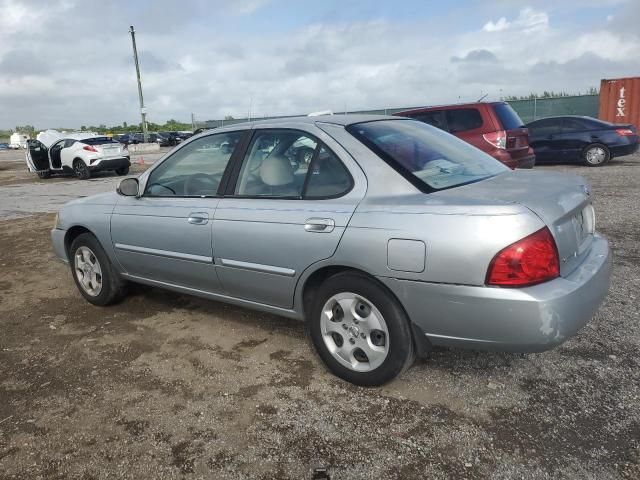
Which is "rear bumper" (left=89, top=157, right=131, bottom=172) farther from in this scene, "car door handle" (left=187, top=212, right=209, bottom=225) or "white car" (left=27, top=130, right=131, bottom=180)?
"car door handle" (left=187, top=212, right=209, bottom=225)

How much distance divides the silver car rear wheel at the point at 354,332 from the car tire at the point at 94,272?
2.26 m

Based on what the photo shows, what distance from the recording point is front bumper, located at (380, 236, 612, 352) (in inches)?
94.1

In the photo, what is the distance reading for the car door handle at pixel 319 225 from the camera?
286 cm

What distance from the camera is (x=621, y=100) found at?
67.3 ft

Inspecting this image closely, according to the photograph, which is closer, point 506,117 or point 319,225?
point 319,225

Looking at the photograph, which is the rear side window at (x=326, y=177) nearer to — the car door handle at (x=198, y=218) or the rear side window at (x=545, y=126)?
the car door handle at (x=198, y=218)

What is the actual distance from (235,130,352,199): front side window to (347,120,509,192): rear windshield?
0.24 m

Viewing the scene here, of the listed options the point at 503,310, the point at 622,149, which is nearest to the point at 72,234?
the point at 503,310

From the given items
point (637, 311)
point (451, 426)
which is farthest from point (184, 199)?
point (637, 311)

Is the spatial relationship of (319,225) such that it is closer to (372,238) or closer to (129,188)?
(372,238)

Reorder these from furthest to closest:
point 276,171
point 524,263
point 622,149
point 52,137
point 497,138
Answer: point 52,137 → point 622,149 → point 497,138 → point 276,171 → point 524,263

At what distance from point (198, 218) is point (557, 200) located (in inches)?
88.0

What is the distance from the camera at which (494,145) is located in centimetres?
858

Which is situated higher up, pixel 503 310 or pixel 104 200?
pixel 104 200
